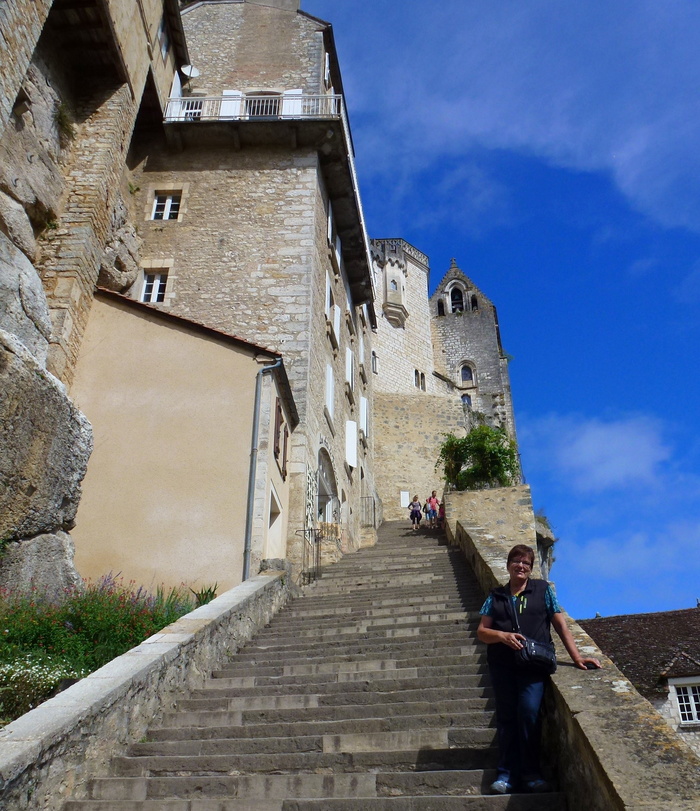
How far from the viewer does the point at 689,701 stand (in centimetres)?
1658

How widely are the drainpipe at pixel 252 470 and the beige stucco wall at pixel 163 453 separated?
0.32 ft

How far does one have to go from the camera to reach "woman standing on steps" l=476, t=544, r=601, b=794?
3584mm

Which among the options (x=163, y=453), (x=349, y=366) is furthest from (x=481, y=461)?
(x=163, y=453)

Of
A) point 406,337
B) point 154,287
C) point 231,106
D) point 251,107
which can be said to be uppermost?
point 406,337

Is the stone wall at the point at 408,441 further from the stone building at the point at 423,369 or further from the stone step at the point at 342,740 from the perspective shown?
the stone step at the point at 342,740

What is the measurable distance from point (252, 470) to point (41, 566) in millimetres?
2860

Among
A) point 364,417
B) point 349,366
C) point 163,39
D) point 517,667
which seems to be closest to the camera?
point 517,667

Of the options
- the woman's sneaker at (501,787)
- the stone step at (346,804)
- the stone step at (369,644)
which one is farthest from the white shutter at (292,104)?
the woman's sneaker at (501,787)

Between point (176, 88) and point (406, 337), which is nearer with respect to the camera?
point (176, 88)

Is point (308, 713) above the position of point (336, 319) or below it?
below

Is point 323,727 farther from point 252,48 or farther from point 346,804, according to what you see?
point 252,48

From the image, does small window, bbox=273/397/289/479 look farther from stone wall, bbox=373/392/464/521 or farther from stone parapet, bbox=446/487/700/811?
stone wall, bbox=373/392/464/521

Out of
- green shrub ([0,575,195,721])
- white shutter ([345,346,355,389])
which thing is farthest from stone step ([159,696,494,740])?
white shutter ([345,346,355,389])

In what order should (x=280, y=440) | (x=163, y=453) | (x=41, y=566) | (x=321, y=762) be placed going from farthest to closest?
1. (x=280, y=440)
2. (x=163, y=453)
3. (x=41, y=566)
4. (x=321, y=762)
